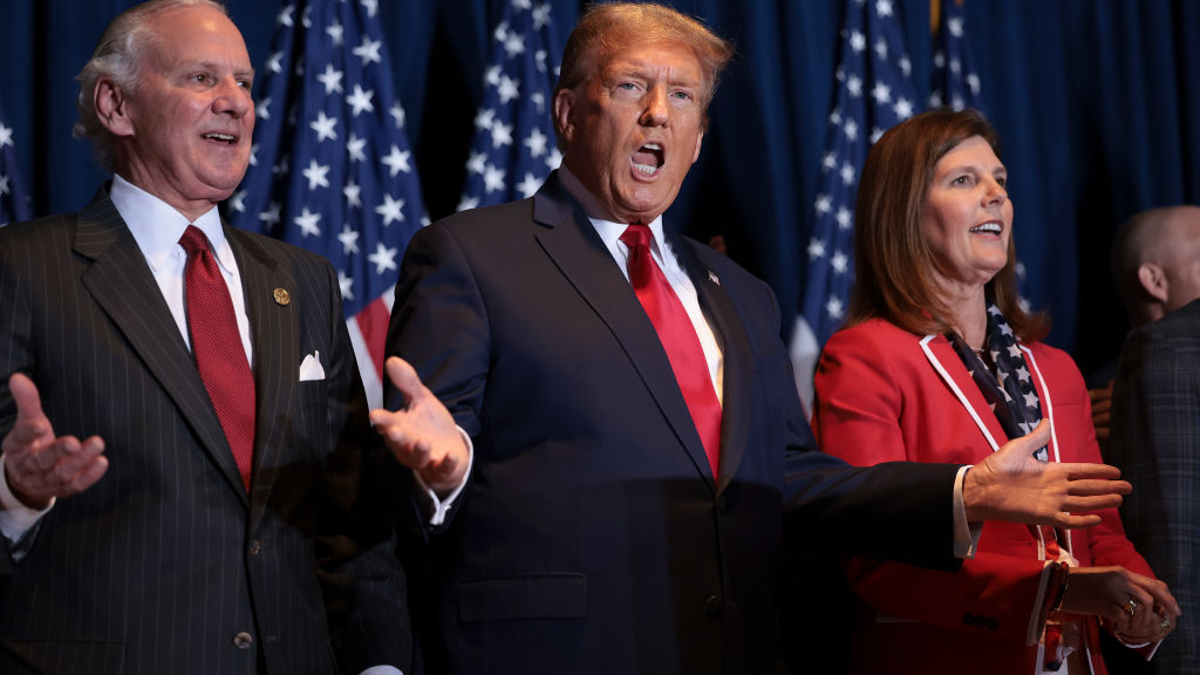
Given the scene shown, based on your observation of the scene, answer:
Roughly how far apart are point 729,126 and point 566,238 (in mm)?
2334

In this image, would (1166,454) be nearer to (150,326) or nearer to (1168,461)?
(1168,461)

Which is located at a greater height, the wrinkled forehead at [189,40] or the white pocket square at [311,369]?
the wrinkled forehead at [189,40]

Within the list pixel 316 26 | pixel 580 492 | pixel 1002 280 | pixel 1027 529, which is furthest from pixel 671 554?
pixel 316 26

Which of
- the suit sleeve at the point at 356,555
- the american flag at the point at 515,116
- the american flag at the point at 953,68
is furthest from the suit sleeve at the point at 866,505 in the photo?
the american flag at the point at 953,68

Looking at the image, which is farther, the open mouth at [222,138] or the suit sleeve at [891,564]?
the suit sleeve at [891,564]

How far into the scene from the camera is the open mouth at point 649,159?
2.22 m

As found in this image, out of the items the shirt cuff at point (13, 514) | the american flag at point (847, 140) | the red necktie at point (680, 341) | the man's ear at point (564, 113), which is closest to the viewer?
the shirt cuff at point (13, 514)

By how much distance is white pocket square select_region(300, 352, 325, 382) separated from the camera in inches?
80.0

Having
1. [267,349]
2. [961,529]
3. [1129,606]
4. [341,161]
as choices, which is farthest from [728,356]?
[341,161]

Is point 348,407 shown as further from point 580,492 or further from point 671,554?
point 671,554

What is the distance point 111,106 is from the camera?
213cm

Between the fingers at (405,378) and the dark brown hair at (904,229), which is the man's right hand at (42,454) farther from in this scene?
the dark brown hair at (904,229)

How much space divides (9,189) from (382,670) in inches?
74.4

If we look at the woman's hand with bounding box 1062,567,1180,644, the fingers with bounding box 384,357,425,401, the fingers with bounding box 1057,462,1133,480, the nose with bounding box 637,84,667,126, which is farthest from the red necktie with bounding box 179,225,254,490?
the woman's hand with bounding box 1062,567,1180,644
